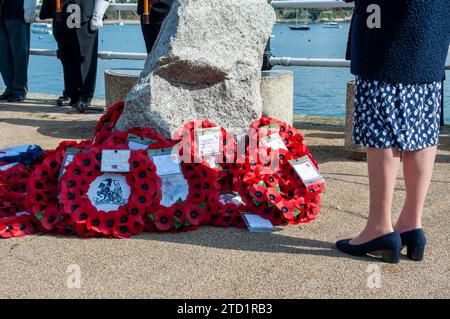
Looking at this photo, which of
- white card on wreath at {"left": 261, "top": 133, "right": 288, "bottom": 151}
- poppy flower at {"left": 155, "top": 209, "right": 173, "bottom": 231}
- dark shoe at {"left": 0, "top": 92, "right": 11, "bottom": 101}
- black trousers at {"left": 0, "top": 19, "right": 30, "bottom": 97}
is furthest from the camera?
dark shoe at {"left": 0, "top": 92, "right": 11, "bottom": 101}

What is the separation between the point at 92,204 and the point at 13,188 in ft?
2.71

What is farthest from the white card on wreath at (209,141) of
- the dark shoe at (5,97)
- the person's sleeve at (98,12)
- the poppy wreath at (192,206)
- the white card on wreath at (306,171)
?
the dark shoe at (5,97)

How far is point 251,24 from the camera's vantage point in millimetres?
4980

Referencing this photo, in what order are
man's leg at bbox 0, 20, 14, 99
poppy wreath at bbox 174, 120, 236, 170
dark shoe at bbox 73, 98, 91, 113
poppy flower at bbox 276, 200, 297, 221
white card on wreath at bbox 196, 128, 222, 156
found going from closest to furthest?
poppy flower at bbox 276, 200, 297, 221, poppy wreath at bbox 174, 120, 236, 170, white card on wreath at bbox 196, 128, 222, 156, dark shoe at bbox 73, 98, 91, 113, man's leg at bbox 0, 20, 14, 99

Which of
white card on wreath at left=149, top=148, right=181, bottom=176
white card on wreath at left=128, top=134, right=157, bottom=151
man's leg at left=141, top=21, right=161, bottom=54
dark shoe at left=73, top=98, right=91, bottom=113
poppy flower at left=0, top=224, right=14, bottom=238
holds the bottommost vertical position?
dark shoe at left=73, top=98, right=91, bottom=113

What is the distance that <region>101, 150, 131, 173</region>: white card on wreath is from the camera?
4270mm

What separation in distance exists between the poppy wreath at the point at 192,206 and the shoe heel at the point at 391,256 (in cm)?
114

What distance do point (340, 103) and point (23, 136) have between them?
4.88 meters

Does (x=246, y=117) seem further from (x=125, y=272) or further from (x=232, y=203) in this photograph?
(x=125, y=272)

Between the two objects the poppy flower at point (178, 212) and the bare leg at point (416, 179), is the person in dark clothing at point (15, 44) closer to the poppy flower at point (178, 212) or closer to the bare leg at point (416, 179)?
the poppy flower at point (178, 212)

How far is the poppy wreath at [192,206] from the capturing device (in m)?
4.16

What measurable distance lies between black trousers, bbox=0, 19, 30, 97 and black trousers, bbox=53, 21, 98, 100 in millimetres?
913

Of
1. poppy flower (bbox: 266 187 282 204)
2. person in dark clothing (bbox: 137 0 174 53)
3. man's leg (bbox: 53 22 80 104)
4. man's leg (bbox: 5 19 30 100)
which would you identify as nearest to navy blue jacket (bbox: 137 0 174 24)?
person in dark clothing (bbox: 137 0 174 53)

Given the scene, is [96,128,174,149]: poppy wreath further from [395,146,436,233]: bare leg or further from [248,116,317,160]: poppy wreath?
[395,146,436,233]: bare leg
